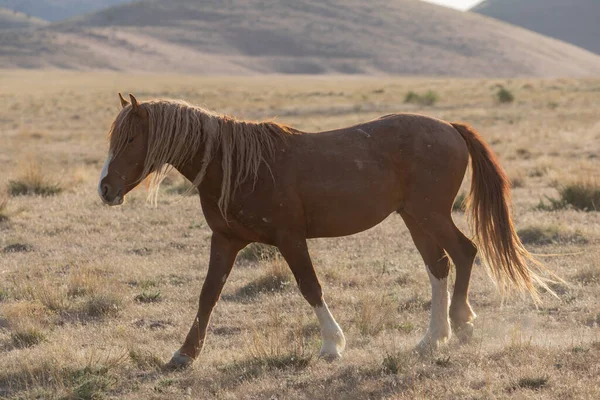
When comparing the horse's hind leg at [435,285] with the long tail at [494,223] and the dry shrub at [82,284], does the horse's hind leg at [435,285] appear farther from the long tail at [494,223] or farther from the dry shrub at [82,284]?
the dry shrub at [82,284]

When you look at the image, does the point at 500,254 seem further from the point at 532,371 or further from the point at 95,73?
the point at 95,73

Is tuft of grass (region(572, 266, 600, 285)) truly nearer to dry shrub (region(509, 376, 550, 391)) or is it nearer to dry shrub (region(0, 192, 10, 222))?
dry shrub (region(509, 376, 550, 391))

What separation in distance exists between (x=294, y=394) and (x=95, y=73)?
319ft

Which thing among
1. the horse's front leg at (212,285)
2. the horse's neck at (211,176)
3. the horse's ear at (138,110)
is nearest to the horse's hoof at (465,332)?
the horse's front leg at (212,285)

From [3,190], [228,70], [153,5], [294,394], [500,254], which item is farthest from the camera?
[153,5]

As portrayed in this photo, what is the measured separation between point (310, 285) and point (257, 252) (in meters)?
3.41

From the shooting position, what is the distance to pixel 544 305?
22.7 ft

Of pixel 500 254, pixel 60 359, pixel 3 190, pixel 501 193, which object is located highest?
pixel 501 193

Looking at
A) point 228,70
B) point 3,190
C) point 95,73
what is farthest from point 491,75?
point 3,190

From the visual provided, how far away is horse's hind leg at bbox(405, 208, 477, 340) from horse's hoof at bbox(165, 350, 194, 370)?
1.89m

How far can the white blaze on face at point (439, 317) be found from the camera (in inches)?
226

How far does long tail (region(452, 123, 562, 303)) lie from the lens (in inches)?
236

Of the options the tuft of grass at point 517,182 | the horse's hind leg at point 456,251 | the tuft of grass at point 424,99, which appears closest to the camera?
the horse's hind leg at point 456,251

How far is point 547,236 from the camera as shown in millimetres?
9227
